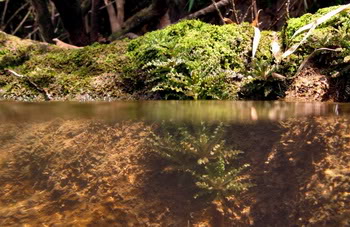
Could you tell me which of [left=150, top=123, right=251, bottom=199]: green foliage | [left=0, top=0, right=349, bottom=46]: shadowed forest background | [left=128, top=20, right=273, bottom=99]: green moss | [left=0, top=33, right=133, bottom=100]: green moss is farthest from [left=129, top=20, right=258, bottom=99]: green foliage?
[left=150, top=123, right=251, bottom=199]: green foliage

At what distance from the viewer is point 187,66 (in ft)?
11.1

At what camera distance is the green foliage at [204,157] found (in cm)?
78

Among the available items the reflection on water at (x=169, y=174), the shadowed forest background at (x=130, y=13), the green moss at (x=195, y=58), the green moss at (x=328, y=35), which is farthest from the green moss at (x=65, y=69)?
the reflection on water at (x=169, y=174)

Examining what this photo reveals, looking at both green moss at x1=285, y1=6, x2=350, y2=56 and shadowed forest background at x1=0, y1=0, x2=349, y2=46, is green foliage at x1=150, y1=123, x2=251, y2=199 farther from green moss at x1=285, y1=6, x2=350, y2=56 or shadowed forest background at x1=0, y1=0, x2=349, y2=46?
shadowed forest background at x1=0, y1=0, x2=349, y2=46

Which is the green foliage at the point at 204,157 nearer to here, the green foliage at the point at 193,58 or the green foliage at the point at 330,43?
the green foliage at the point at 193,58

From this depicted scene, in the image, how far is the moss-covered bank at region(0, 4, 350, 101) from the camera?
3.19 m

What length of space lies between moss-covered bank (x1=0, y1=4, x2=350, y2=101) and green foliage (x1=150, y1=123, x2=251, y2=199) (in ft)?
6.32

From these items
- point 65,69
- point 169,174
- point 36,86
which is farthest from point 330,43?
point 36,86

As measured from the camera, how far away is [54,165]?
0.97 m

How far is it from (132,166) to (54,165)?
23 centimetres

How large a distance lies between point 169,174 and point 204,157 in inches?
5.9

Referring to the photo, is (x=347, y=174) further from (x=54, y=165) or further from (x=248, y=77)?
(x=248, y=77)

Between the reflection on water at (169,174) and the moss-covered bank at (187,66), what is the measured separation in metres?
1.81

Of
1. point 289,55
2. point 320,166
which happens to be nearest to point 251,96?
point 289,55
